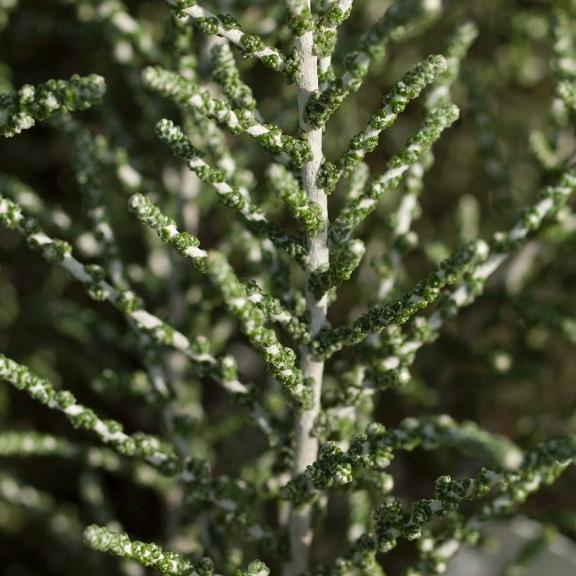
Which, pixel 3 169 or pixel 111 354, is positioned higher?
pixel 3 169

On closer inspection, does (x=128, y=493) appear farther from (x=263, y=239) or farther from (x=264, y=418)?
(x=263, y=239)

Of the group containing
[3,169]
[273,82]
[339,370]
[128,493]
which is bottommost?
[128,493]

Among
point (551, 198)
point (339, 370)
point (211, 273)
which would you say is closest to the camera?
point (211, 273)

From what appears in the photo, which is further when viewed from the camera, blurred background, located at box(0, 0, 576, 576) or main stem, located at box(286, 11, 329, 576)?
blurred background, located at box(0, 0, 576, 576)

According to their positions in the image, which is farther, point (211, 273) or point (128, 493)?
point (128, 493)

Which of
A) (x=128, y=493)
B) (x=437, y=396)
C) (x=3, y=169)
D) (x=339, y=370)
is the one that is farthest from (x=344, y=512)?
(x=3, y=169)

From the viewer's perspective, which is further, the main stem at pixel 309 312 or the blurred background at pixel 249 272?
the blurred background at pixel 249 272

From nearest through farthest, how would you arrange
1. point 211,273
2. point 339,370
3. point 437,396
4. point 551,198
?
point 211,273
point 551,198
point 339,370
point 437,396
